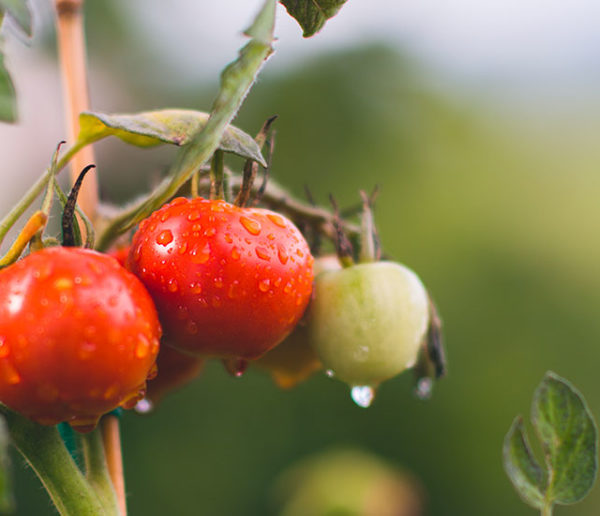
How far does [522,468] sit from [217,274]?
0.91ft

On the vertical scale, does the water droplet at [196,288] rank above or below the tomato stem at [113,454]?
above

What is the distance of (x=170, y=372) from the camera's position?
24.7 inches

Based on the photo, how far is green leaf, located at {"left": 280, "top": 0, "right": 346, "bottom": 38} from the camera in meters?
0.42

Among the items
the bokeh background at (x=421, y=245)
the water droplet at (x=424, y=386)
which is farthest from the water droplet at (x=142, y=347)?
the bokeh background at (x=421, y=245)

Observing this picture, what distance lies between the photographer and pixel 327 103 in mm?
4023

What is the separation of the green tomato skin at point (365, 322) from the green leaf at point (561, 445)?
0.36ft

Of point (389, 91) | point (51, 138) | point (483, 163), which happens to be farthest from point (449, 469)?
point (51, 138)

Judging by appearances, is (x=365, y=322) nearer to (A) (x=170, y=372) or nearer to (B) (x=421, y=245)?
(A) (x=170, y=372)

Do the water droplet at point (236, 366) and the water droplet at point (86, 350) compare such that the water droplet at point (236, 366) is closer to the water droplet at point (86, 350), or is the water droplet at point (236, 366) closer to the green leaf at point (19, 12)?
the water droplet at point (86, 350)

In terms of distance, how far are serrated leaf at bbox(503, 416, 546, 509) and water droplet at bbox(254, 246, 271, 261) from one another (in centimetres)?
22

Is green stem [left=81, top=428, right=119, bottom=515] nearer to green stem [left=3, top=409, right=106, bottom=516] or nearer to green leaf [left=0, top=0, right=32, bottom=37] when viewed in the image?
green stem [left=3, top=409, right=106, bottom=516]

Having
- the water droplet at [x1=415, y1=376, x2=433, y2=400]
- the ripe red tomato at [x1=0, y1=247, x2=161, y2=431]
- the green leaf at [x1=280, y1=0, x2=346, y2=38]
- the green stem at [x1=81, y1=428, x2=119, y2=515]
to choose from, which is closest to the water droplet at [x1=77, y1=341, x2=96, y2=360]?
the ripe red tomato at [x1=0, y1=247, x2=161, y2=431]

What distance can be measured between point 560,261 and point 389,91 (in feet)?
4.78

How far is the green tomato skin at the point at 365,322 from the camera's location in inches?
20.7
